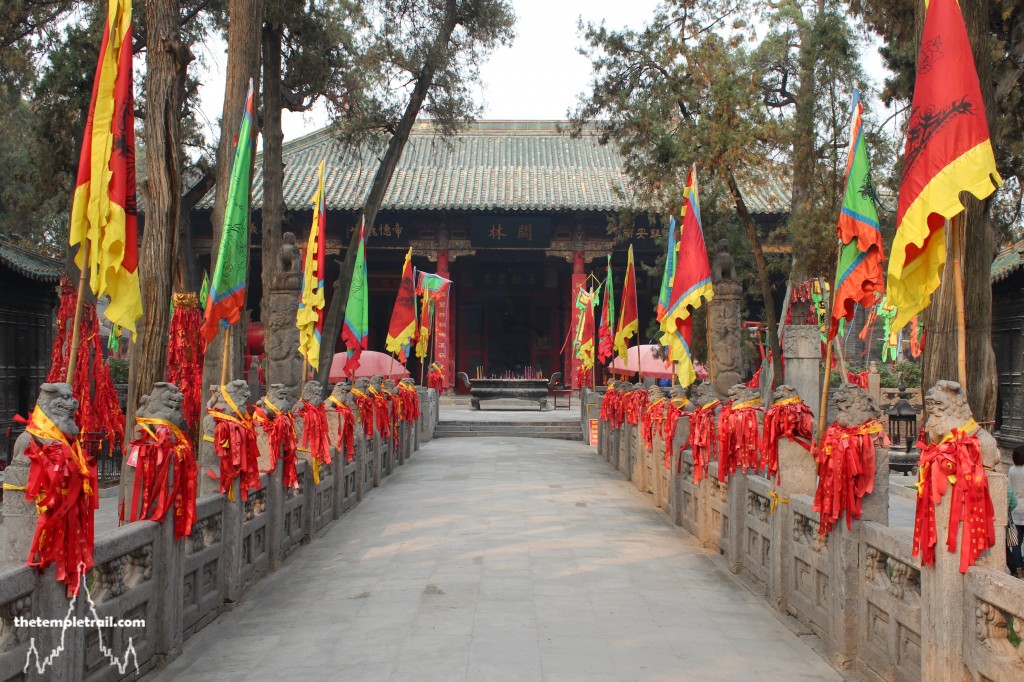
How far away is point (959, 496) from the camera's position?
364cm

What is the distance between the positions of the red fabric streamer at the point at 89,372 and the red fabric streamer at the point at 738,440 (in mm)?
8732

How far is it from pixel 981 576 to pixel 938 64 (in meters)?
2.47

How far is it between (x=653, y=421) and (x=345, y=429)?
376 centimetres

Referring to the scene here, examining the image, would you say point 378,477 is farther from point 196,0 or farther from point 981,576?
point 981,576

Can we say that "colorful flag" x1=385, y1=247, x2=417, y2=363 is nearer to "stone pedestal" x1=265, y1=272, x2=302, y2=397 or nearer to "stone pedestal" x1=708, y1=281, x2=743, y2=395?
"stone pedestal" x1=265, y1=272, x2=302, y2=397

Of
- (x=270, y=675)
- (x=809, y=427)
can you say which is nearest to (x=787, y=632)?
(x=809, y=427)

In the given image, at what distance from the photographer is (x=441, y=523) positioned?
9258mm

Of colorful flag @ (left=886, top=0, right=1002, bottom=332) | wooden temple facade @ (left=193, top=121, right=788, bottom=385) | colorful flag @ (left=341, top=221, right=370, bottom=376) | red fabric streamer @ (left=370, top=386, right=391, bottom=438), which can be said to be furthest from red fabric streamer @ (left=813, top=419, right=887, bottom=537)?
wooden temple facade @ (left=193, top=121, right=788, bottom=385)

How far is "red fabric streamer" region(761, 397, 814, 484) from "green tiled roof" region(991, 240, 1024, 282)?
1078cm

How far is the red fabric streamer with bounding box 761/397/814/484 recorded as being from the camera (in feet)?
19.4

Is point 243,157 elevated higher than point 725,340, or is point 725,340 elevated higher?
point 243,157

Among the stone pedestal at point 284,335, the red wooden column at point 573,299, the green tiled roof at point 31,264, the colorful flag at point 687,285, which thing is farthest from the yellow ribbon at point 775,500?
the red wooden column at point 573,299

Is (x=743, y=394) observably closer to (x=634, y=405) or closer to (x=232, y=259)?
(x=232, y=259)

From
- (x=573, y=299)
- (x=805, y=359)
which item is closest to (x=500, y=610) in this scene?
(x=805, y=359)
